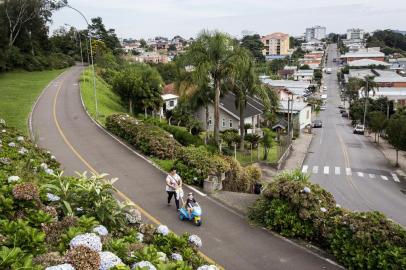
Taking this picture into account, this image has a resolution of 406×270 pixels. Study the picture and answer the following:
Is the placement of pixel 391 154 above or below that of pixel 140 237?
below

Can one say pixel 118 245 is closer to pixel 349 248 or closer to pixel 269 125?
pixel 349 248

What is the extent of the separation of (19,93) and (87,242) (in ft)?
121

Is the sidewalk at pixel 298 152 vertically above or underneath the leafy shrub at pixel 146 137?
underneath

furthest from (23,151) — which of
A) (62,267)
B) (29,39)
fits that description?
(29,39)

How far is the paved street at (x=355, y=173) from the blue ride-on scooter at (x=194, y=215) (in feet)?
35.6

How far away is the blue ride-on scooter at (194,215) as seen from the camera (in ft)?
40.5

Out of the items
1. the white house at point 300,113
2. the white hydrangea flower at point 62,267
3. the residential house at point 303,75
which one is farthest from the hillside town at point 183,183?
the residential house at point 303,75

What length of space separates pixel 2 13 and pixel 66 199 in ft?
195

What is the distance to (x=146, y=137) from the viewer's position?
781 inches

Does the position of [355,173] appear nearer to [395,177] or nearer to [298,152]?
[395,177]

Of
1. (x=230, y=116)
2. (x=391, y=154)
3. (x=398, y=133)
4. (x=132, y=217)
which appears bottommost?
(x=391, y=154)

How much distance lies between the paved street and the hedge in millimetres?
9906

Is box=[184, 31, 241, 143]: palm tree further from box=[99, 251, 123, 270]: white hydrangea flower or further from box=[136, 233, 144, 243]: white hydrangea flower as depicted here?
box=[99, 251, 123, 270]: white hydrangea flower

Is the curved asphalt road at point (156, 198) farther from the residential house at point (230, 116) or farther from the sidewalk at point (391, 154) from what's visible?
the sidewalk at point (391, 154)
